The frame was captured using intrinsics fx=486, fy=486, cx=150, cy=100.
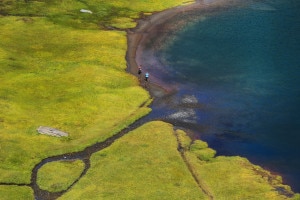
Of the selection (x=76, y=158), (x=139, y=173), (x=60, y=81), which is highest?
(x=60, y=81)

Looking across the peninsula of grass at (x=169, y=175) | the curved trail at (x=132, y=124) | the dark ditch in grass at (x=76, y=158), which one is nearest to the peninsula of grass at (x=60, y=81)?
the dark ditch in grass at (x=76, y=158)

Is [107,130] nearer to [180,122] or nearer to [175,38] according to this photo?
[180,122]

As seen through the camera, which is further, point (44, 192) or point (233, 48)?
point (233, 48)

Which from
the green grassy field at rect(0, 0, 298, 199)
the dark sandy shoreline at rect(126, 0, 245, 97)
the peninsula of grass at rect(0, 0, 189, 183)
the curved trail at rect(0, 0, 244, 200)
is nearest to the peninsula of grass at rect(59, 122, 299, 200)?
the green grassy field at rect(0, 0, 298, 199)

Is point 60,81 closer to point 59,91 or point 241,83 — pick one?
point 59,91

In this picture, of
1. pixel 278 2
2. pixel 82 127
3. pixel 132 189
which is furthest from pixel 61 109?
pixel 278 2

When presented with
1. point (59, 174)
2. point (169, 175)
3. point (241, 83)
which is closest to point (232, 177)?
point (169, 175)
